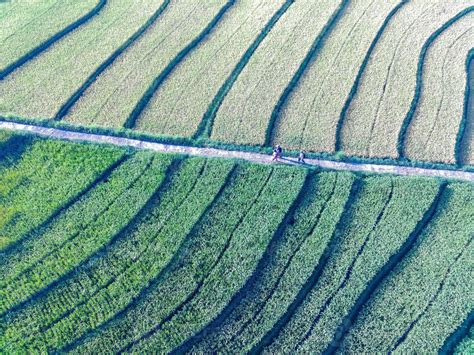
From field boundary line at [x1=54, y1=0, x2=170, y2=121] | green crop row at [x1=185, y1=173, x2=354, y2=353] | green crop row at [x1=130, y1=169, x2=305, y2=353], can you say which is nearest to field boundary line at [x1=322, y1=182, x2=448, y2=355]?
green crop row at [x1=185, y1=173, x2=354, y2=353]

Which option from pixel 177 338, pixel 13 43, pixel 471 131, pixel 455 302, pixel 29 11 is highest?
pixel 29 11

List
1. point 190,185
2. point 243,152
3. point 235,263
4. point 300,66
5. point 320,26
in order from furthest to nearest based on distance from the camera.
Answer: point 320,26, point 300,66, point 243,152, point 190,185, point 235,263

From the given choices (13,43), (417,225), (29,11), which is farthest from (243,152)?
(29,11)

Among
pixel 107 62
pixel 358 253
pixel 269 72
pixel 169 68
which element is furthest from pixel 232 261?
pixel 107 62

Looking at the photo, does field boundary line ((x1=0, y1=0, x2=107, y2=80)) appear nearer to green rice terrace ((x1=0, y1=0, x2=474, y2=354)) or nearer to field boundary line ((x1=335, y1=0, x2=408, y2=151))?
green rice terrace ((x1=0, y1=0, x2=474, y2=354))

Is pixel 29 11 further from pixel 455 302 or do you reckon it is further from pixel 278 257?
pixel 455 302

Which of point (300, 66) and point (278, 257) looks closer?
point (278, 257)
